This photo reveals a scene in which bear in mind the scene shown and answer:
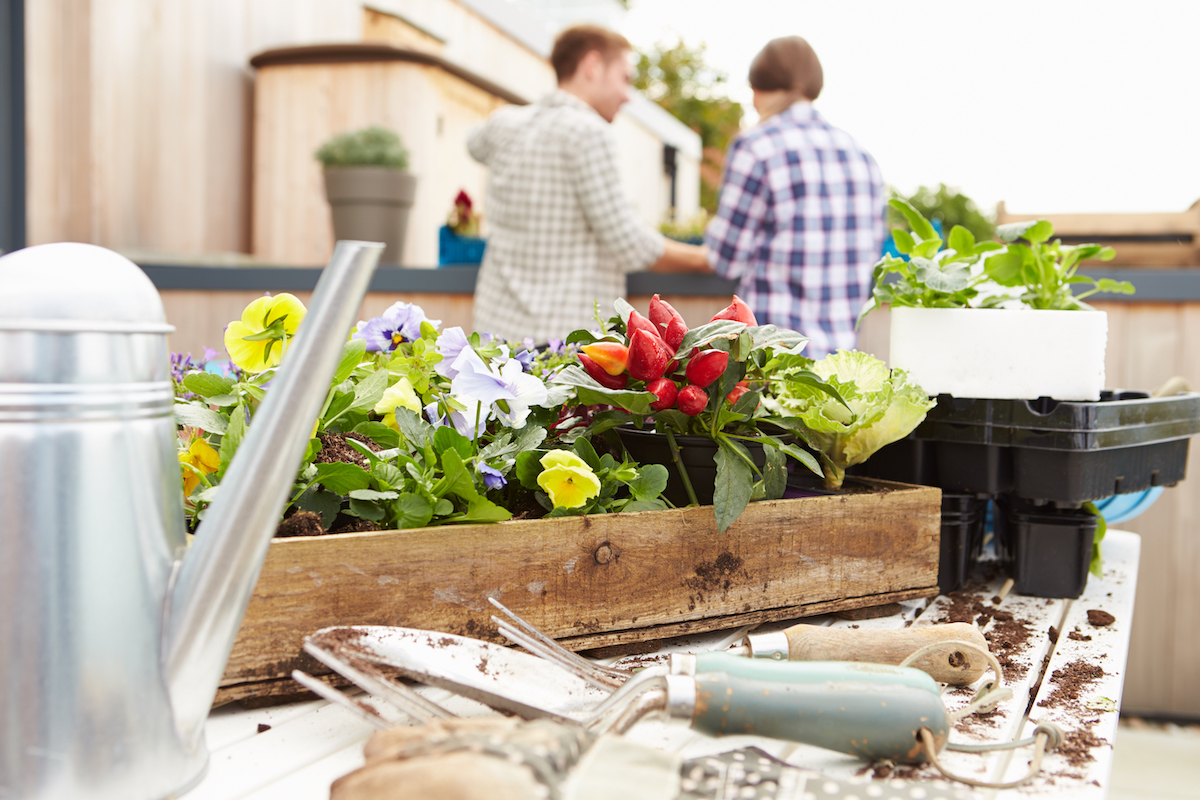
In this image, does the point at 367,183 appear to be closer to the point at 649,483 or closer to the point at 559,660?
the point at 649,483

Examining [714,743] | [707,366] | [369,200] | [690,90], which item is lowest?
[714,743]

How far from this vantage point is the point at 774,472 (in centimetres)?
72

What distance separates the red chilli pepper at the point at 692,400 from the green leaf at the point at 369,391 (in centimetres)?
23

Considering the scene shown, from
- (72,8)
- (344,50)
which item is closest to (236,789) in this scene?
(72,8)

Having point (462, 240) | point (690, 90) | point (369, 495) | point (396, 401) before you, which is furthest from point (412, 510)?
point (690, 90)

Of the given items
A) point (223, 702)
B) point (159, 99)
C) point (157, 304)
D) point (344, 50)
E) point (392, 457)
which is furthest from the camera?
point (344, 50)

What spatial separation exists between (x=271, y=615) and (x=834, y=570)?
18.6 inches

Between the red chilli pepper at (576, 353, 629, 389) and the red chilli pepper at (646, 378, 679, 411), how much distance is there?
0.07 ft

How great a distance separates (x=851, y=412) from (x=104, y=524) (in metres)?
0.60

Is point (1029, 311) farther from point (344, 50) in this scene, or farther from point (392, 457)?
point (344, 50)

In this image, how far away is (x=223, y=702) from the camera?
1.73ft

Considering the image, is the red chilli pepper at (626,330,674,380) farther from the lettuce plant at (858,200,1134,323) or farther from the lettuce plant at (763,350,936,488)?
the lettuce plant at (858,200,1134,323)

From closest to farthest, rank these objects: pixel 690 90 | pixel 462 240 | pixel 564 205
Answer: pixel 564 205, pixel 462 240, pixel 690 90

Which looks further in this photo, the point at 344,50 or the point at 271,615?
the point at 344,50
